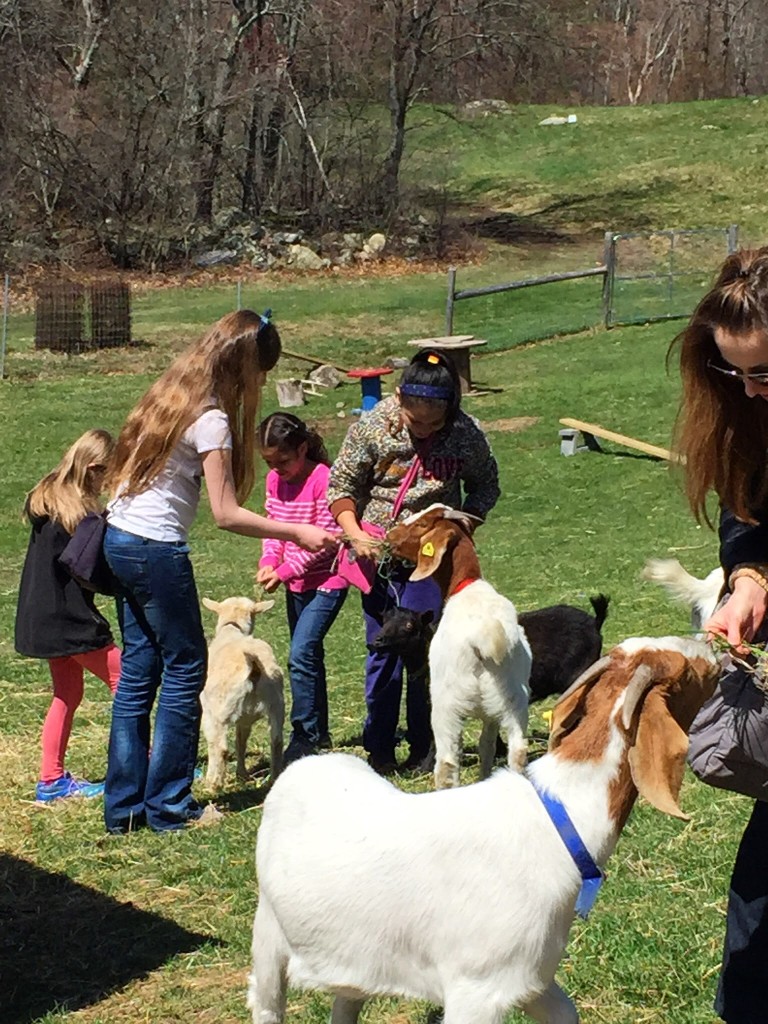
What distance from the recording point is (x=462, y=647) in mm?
6004

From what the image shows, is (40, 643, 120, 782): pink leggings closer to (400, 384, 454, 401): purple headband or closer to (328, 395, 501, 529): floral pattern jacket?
(328, 395, 501, 529): floral pattern jacket

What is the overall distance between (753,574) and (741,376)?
1.59 feet

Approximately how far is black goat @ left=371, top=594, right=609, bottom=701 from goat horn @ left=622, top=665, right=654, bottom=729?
338 centimetres

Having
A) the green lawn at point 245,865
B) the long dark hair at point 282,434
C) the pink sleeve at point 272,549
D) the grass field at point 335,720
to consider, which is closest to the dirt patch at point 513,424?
the grass field at point 335,720

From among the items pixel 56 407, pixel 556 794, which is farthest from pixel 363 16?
pixel 556 794

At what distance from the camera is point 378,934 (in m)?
3.37

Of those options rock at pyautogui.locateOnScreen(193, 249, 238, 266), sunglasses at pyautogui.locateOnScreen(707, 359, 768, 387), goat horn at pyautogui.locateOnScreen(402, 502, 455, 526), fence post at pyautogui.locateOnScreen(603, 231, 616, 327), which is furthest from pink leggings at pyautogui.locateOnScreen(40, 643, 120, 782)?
rock at pyautogui.locateOnScreen(193, 249, 238, 266)

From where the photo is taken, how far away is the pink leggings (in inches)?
265

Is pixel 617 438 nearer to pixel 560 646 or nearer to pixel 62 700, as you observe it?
pixel 560 646

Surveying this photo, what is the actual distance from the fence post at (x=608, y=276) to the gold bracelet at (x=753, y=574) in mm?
21724

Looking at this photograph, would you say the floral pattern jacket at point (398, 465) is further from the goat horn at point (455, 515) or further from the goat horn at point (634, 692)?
the goat horn at point (634, 692)

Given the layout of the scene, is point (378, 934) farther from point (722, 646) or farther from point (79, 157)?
point (79, 157)

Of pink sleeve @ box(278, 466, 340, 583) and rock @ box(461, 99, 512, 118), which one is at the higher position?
rock @ box(461, 99, 512, 118)

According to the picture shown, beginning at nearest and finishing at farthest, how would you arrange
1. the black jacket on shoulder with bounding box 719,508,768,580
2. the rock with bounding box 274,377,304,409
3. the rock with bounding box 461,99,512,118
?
the black jacket on shoulder with bounding box 719,508,768,580, the rock with bounding box 274,377,304,409, the rock with bounding box 461,99,512,118
